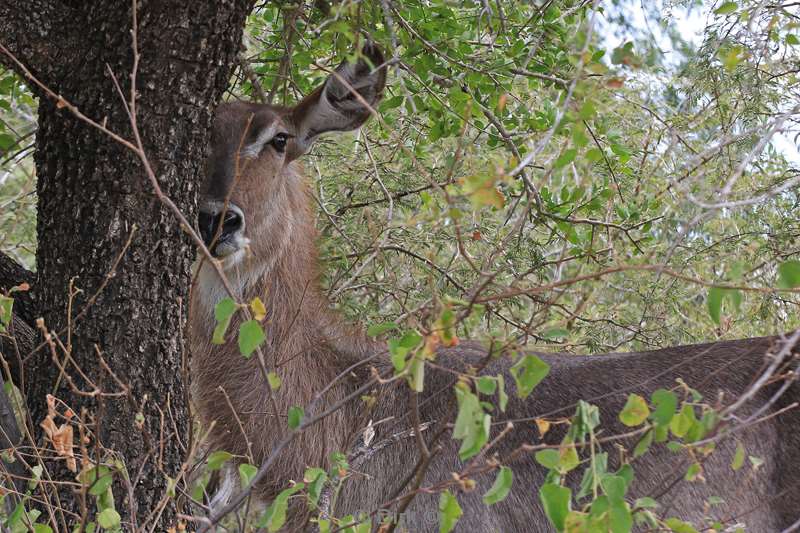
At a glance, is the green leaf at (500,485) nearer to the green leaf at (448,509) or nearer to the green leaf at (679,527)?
the green leaf at (448,509)

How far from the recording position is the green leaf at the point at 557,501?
2.37 metres

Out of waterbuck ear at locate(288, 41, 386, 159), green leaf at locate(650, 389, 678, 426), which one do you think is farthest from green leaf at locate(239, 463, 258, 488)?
waterbuck ear at locate(288, 41, 386, 159)

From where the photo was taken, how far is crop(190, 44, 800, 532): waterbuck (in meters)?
4.31

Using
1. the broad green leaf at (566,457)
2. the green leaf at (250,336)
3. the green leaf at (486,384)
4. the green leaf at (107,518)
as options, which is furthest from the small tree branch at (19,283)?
the broad green leaf at (566,457)

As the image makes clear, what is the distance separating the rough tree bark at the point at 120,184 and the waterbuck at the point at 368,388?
48 cm

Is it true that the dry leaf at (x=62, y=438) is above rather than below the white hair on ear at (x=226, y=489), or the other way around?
above

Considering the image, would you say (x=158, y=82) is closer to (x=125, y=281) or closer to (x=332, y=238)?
(x=125, y=281)

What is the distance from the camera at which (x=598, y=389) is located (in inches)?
180

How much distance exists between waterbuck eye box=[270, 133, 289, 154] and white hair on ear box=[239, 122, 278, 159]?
5 centimetres

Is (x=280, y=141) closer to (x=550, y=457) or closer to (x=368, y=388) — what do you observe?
(x=368, y=388)

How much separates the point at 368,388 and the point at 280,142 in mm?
1358

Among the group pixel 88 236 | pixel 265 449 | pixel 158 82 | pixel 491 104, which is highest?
pixel 491 104

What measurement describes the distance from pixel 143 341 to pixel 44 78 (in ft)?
3.35

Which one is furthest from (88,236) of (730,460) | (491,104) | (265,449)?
(730,460)
